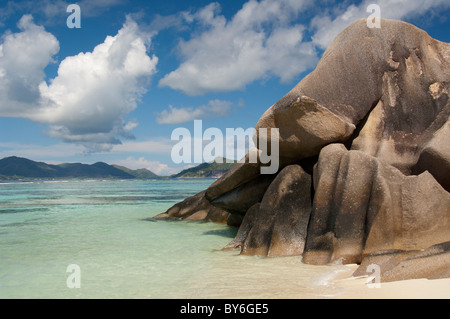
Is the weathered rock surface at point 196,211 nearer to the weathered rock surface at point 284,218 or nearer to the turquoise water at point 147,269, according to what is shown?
the turquoise water at point 147,269

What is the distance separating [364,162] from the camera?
6.98 meters

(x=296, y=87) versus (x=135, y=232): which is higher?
(x=296, y=87)

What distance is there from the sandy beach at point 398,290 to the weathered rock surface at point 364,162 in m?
0.31

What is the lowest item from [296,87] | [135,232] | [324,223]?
[135,232]

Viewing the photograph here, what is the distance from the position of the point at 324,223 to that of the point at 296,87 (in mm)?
3204

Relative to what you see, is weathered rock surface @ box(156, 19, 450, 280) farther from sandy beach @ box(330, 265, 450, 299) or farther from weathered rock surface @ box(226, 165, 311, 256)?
sandy beach @ box(330, 265, 450, 299)

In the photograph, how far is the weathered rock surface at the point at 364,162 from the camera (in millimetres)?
6520

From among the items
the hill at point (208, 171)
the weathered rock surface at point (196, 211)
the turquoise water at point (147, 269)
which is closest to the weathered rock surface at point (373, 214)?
the turquoise water at point (147, 269)

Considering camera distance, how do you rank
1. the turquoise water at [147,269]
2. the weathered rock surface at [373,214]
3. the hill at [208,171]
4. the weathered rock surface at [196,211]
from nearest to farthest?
1. the turquoise water at [147,269]
2. the weathered rock surface at [373,214]
3. the weathered rock surface at [196,211]
4. the hill at [208,171]

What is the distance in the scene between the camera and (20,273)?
6.98 m

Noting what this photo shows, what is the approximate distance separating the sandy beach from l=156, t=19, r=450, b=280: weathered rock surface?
1.03 feet
